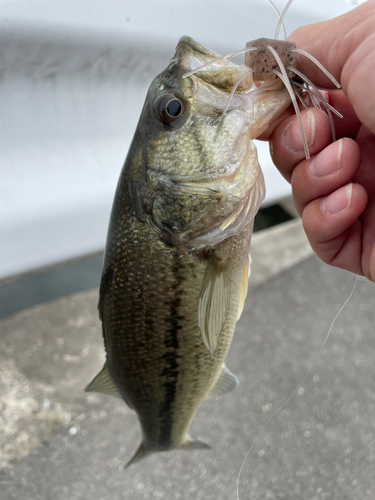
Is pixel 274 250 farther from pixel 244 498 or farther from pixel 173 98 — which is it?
pixel 173 98

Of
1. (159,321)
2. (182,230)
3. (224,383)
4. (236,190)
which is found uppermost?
(236,190)

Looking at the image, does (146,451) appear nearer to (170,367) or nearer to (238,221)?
(170,367)

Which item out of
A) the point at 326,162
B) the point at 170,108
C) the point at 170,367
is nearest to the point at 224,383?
the point at 170,367

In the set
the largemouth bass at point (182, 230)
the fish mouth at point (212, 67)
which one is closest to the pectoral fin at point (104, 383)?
the largemouth bass at point (182, 230)

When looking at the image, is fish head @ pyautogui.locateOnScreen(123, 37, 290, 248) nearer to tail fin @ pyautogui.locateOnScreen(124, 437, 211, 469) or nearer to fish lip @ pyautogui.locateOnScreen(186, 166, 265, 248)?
fish lip @ pyautogui.locateOnScreen(186, 166, 265, 248)

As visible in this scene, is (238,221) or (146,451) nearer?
(238,221)

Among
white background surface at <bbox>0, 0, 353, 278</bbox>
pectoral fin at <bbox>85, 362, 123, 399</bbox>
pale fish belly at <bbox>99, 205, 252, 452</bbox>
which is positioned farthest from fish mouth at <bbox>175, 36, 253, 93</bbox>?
pectoral fin at <bbox>85, 362, 123, 399</bbox>

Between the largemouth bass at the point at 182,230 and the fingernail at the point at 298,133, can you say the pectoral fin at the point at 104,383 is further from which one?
the fingernail at the point at 298,133
